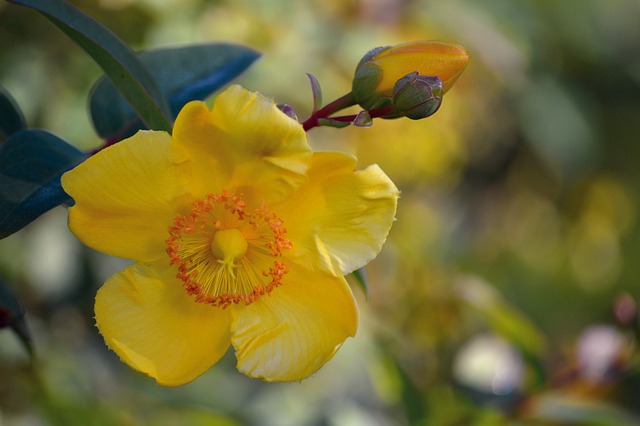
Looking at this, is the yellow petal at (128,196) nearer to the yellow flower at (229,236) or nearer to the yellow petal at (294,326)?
the yellow flower at (229,236)

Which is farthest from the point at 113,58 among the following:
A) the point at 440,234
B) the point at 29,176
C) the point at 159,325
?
the point at 440,234

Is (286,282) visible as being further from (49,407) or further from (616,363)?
(616,363)

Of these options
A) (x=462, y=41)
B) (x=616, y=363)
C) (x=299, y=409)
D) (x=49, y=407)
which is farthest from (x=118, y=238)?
(x=462, y=41)

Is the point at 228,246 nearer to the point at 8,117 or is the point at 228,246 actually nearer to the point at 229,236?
the point at 229,236

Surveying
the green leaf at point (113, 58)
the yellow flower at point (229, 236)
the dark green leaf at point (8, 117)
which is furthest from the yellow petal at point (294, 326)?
the dark green leaf at point (8, 117)

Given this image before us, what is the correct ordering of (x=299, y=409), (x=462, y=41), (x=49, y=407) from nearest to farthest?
(x=49, y=407) → (x=299, y=409) → (x=462, y=41)

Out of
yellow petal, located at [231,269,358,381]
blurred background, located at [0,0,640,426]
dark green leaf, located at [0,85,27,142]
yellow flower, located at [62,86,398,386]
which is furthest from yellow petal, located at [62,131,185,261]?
blurred background, located at [0,0,640,426]
